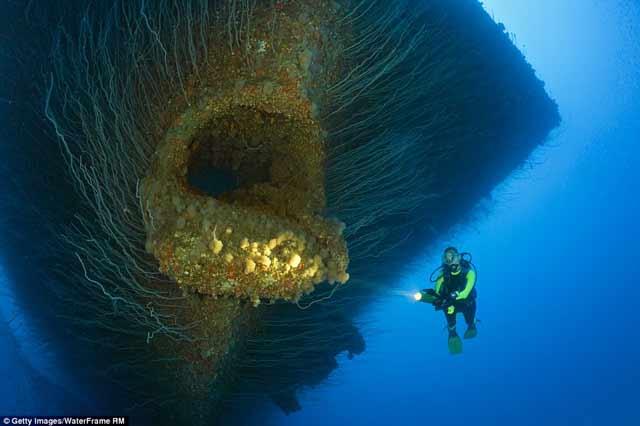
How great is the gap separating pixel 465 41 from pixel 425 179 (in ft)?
5.66

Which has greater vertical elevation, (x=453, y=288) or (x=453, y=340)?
(x=453, y=288)

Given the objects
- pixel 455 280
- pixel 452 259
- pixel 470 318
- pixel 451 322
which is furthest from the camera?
pixel 470 318

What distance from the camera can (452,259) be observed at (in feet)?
22.7

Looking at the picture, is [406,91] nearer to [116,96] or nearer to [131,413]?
[116,96]

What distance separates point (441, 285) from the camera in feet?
23.8

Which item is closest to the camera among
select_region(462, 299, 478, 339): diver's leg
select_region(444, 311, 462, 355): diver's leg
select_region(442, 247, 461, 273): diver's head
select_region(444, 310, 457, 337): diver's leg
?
select_region(442, 247, 461, 273): diver's head

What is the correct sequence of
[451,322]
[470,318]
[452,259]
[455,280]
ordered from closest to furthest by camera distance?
[452,259]
[455,280]
[451,322]
[470,318]

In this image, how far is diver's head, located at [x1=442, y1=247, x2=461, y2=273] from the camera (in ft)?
22.6

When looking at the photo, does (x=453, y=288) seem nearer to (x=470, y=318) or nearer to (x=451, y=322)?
(x=451, y=322)

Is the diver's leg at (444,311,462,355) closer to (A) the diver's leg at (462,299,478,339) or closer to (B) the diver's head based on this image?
(A) the diver's leg at (462,299,478,339)

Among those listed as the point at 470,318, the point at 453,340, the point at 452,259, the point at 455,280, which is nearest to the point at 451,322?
the point at 453,340

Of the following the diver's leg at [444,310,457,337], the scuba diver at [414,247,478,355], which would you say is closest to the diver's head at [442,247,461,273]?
the scuba diver at [414,247,478,355]

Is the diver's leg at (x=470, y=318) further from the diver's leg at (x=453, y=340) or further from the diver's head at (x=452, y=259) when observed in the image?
the diver's head at (x=452, y=259)

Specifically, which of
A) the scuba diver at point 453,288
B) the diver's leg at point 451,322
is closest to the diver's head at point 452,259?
the scuba diver at point 453,288
